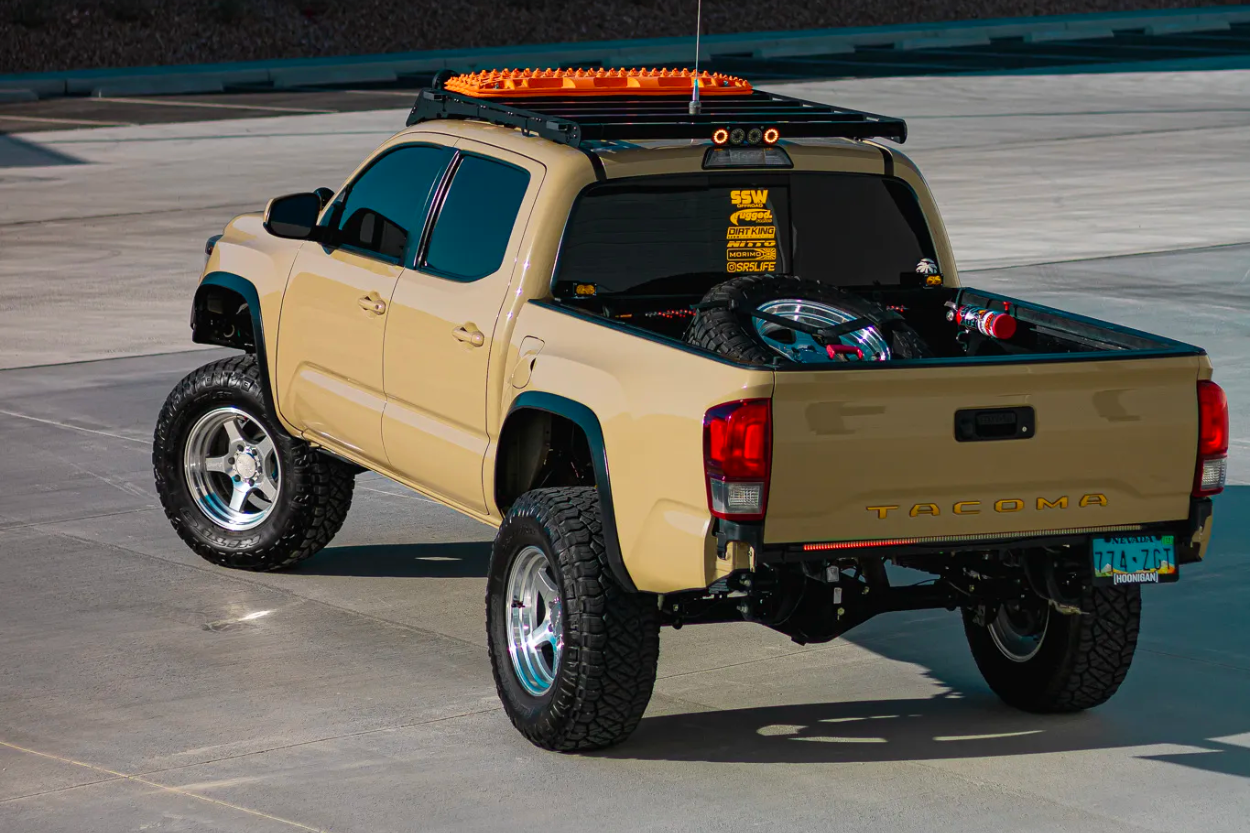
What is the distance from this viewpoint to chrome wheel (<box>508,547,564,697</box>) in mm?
6309

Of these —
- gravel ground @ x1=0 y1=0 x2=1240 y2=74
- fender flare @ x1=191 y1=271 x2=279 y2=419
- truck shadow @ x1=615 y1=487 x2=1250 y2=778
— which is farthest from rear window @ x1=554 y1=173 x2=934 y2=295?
gravel ground @ x1=0 y1=0 x2=1240 y2=74

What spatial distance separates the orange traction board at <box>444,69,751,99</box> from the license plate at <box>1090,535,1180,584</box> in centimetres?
274

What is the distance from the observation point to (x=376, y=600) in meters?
7.97

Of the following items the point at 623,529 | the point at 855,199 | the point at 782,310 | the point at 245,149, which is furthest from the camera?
the point at 245,149

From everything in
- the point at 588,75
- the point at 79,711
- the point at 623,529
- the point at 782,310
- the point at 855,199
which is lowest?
the point at 79,711

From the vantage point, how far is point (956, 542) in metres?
5.75

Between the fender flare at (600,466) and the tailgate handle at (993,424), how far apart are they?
104 cm

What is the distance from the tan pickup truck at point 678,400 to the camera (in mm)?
5645

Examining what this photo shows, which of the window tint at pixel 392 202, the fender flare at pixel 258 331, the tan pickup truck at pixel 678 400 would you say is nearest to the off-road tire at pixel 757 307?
the tan pickup truck at pixel 678 400

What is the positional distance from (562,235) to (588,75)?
1397 mm

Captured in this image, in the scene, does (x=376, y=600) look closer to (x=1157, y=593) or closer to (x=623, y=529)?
(x=623, y=529)

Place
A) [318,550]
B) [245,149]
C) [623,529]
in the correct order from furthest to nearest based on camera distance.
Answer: [245,149] → [318,550] → [623,529]

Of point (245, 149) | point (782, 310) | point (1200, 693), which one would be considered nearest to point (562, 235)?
point (782, 310)

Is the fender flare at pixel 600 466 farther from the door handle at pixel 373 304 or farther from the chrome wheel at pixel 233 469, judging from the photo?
the chrome wheel at pixel 233 469
